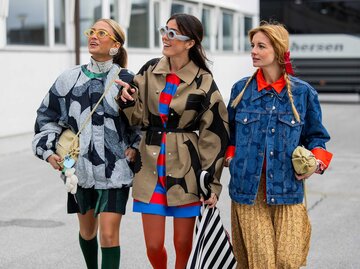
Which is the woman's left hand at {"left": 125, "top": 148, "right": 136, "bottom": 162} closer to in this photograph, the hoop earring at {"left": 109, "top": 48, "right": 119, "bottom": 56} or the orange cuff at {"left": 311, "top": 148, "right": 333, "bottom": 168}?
the hoop earring at {"left": 109, "top": 48, "right": 119, "bottom": 56}

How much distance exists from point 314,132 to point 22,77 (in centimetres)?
1158

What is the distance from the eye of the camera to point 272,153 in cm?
421

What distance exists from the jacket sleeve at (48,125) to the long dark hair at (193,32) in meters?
0.79

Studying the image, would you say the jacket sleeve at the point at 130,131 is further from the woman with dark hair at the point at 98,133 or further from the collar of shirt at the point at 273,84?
the collar of shirt at the point at 273,84

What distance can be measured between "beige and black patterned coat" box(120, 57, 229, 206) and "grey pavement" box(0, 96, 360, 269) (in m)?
1.77

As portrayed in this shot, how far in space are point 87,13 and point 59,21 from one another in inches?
47.9

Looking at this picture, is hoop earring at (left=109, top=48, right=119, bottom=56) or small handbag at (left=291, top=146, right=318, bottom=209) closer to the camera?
small handbag at (left=291, top=146, right=318, bottom=209)

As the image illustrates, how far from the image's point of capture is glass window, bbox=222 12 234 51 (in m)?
27.8

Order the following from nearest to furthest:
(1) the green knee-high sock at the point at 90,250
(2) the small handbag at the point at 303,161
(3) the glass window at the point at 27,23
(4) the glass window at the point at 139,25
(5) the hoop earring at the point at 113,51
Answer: (2) the small handbag at the point at 303,161 < (5) the hoop earring at the point at 113,51 < (1) the green knee-high sock at the point at 90,250 < (3) the glass window at the point at 27,23 < (4) the glass window at the point at 139,25

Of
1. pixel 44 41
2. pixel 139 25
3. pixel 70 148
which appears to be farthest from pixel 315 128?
pixel 139 25

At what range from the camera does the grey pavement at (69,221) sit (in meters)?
6.24

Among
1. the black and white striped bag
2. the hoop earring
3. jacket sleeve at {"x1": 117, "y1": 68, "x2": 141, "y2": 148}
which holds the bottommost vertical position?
the black and white striped bag

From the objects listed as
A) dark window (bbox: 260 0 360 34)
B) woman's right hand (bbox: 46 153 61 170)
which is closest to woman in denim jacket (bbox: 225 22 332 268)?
woman's right hand (bbox: 46 153 61 170)

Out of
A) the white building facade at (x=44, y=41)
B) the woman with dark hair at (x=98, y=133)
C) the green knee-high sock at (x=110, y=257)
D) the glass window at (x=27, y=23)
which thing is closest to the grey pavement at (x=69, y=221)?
the green knee-high sock at (x=110, y=257)
